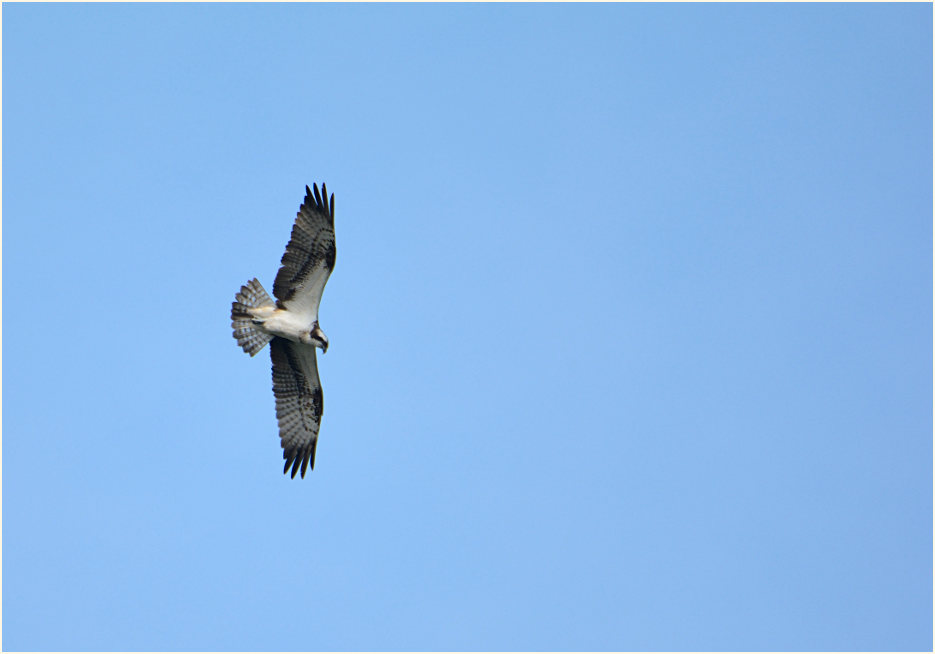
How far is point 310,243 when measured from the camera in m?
17.5

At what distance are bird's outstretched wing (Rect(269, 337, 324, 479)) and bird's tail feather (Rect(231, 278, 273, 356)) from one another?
656mm

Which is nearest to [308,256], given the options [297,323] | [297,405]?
[297,323]

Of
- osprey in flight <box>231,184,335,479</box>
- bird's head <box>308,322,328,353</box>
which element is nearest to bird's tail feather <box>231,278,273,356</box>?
osprey in flight <box>231,184,335,479</box>

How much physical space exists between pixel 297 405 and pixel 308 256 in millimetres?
2920

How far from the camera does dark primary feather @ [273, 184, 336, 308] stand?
17.3 meters

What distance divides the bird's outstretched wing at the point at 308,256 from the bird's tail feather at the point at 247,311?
37 cm

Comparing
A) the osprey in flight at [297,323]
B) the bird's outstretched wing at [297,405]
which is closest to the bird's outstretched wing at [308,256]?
the osprey in flight at [297,323]

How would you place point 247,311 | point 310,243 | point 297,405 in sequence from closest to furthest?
1. point 310,243
2. point 247,311
3. point 297,405

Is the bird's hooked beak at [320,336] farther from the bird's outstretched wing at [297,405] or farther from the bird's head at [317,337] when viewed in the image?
the bird's outstretched wing at [297,405]

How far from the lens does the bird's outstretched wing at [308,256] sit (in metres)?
17.4

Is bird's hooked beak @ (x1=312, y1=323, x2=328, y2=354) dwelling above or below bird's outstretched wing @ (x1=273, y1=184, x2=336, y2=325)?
below

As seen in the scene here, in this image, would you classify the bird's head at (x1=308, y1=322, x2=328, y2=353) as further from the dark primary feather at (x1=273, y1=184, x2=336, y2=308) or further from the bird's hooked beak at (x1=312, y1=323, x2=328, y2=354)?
the dark primary feather at (x1=273, y1=184, x2=336, y2=308)

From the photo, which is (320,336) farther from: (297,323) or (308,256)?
(308,256)

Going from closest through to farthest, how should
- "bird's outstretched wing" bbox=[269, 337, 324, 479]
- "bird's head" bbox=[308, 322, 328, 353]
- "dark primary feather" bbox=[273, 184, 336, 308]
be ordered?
1. "dark primary feather" bbox=[273, 184, 336, 308]
2. "bird's head" bbox=[308, 322, 328, 353]
3. "bird's outstretched wing" bbox=[269, 337, 324, 479]
